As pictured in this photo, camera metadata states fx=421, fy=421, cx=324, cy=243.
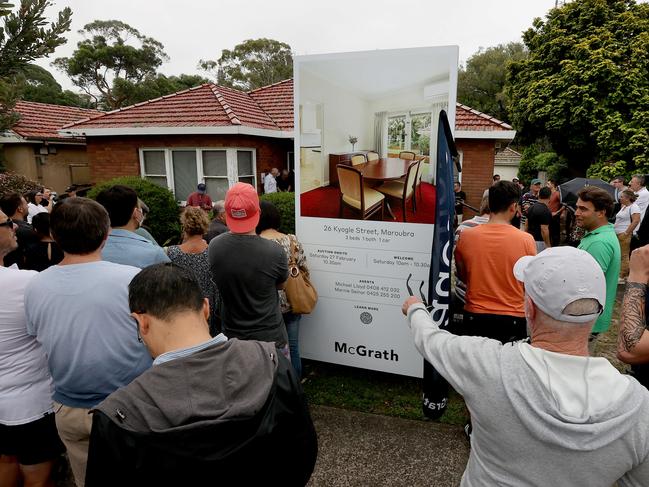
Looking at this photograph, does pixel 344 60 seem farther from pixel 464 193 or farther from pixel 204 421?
pixel 464 193

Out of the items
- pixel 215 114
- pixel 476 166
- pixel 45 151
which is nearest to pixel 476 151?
pixel 476 166

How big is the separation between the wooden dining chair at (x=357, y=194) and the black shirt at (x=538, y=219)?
3727 millimetres

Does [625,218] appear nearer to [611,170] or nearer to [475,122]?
[475,122]

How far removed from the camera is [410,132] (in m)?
3.69

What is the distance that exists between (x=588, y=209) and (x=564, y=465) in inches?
107

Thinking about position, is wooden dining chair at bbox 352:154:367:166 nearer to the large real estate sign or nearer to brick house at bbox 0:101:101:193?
the large real estate sign

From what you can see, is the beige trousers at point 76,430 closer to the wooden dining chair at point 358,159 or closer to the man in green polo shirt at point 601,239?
the wooden dining chair at point 358,159

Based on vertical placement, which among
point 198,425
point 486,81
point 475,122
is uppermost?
point 486,81

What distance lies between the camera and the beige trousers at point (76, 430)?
2.09m

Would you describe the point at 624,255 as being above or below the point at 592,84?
below

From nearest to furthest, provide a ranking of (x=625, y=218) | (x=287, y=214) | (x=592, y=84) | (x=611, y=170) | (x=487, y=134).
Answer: (x=287, y=214), (x=625, y=218), (x=487, y=134), (x=611, y=170), (x=592, y=84)

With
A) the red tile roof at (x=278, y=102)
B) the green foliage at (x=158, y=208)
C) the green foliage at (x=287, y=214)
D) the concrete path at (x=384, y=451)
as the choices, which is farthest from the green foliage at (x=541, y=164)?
the concrete path at (x=384, y=451)

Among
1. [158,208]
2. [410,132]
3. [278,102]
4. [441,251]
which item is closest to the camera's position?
[441,251]

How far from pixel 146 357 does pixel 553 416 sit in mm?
1889
